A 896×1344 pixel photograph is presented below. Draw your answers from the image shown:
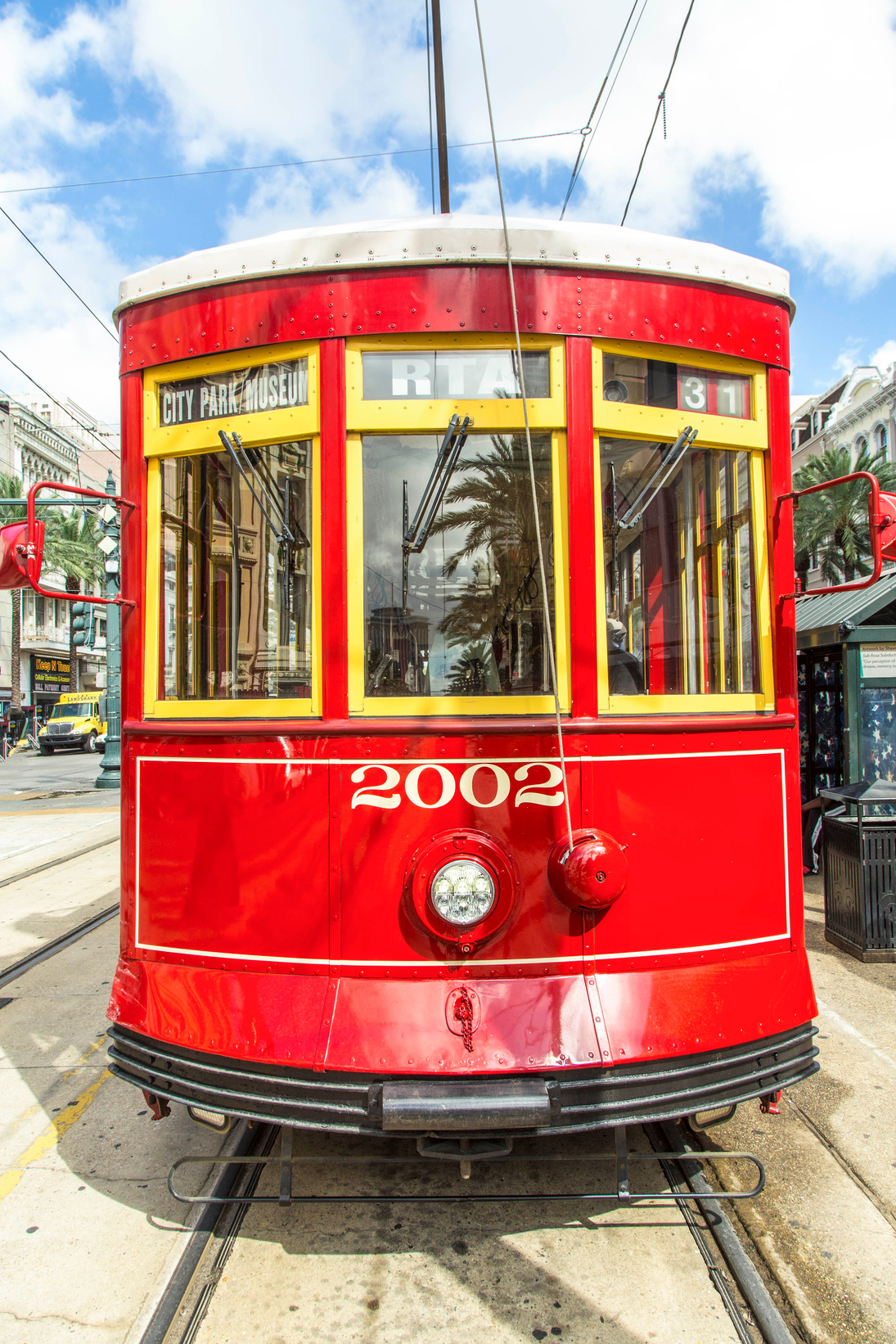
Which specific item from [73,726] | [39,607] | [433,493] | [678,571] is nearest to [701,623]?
[678,571]

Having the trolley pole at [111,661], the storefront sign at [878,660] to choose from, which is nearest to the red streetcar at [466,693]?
the storefront sign at [878,660]

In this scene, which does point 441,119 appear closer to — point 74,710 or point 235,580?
point 235,580

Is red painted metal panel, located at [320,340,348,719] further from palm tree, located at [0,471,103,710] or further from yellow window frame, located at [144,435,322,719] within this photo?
palm tree, located at [0,471,103,710]

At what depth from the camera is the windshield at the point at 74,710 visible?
95.3 ft

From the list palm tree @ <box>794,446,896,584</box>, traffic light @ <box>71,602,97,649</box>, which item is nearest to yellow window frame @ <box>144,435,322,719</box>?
traffic light @ <box>71,602,97,649</box>

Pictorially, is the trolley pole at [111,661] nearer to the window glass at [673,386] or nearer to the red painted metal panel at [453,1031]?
the window glass at [673,386]

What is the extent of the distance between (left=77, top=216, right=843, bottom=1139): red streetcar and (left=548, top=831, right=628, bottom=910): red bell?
0.03 ft

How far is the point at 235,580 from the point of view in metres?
2.74

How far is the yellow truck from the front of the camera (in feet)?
93.0

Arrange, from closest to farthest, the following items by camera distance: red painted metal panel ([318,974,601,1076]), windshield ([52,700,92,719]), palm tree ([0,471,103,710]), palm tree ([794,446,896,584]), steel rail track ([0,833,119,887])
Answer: red painted metal panel ([318,974,601,1076]) → steel rail track ([0,833,119,887]) → palm tree ([794,446,896,584]) → windshield ([52,700,92,719]) → palm tree ([0,471,103,710])

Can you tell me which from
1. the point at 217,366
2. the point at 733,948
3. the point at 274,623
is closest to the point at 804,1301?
the point at 733,948

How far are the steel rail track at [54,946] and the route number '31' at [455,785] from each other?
13.4 feet

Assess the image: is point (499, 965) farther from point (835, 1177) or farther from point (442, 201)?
point (442, 201)

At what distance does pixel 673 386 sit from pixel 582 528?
59cm
